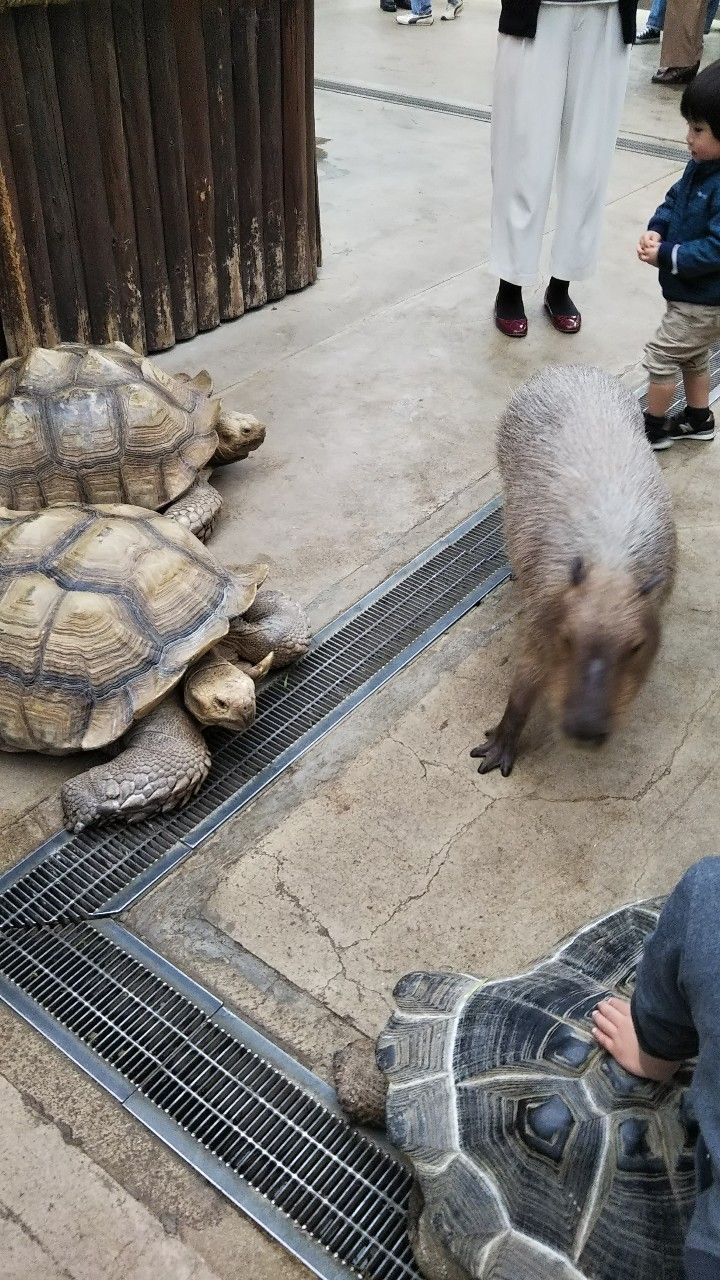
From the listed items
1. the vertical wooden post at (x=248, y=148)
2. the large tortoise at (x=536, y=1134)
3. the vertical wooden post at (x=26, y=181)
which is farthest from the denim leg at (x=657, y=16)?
the large tortoise at (x=536, y=1134)

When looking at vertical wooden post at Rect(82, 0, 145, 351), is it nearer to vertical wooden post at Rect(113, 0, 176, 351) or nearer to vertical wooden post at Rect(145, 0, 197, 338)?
vertical wooden post at Rect(113, 0, 176, 351)

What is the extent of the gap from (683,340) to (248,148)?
2727mm

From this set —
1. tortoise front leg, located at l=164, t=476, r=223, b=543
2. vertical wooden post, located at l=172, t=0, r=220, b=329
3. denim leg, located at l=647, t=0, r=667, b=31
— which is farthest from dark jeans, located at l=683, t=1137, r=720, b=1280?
denim leg, located at l=647, t=0, r=667, b=31

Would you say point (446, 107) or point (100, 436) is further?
point (446, 107)

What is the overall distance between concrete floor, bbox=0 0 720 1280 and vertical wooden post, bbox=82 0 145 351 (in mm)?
362

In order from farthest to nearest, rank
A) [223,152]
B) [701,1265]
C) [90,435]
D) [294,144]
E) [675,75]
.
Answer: [675,75], [294,144], [223,152], [90,435], [701,1265]

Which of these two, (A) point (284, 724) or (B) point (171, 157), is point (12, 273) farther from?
(A) point (284, 724)

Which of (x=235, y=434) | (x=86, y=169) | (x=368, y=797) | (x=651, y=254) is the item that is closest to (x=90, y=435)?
(x=235, y=434)

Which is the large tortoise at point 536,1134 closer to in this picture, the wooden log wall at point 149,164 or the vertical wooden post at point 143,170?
the wooden log wall at point 149,164

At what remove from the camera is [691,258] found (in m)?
4.17

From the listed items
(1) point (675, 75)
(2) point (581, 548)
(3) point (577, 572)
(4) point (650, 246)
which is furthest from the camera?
(1) point (675, 75)

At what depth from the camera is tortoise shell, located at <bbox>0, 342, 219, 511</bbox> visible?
13.3 ft

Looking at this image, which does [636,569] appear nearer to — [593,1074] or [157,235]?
[593,1074]

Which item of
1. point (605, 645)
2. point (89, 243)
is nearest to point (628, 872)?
point (605, 645)
